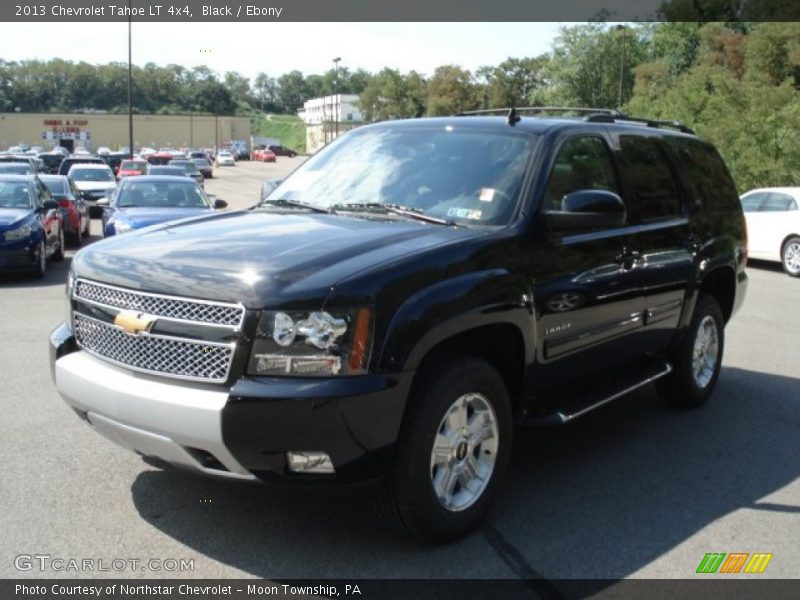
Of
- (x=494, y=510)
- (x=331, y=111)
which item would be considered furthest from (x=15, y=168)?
(x=331, y=111)

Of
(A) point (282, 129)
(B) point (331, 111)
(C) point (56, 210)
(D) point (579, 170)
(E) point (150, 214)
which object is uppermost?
(B) point (331, 111)

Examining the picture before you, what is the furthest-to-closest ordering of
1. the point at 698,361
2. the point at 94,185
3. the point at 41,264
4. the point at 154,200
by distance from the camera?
the point at 94,185 → the point at 154,200 → the point at 41,264 → the point at 698,361

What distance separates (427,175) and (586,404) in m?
1.59

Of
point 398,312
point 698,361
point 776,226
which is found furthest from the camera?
point 776,226

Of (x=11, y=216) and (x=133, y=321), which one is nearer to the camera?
(x=133, y=321)

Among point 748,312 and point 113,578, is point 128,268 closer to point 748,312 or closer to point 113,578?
point 113,578

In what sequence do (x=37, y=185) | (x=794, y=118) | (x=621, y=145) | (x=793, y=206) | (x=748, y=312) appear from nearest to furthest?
1. (x=621, y=145)
2. (x=748, y=312)
3. (x=37, y=185)
4. (x=793, y=206)
5. (x=794, y=118)

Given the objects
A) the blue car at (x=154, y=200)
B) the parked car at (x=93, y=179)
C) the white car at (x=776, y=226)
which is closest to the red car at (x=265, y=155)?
the parked car at (x=93, y=179)

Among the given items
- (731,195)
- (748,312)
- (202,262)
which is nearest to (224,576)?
(202,262)

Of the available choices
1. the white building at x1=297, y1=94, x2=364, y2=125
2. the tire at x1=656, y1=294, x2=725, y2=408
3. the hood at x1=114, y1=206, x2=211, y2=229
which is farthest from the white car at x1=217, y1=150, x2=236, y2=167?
the tire at x1=656, y1=294, x2=725, y2=408

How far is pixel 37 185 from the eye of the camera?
46.5ft

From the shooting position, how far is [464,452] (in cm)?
414

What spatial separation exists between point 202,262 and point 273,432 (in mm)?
870

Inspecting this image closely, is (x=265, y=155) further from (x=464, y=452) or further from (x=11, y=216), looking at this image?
(x=464, y=452)
